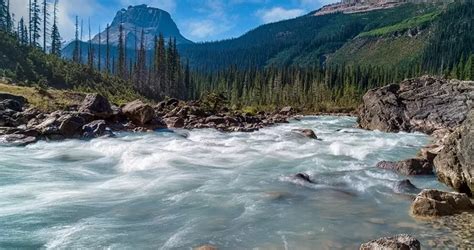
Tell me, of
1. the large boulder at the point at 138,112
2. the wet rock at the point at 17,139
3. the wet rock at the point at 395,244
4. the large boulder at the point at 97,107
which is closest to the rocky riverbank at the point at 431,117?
the wet rock at the point at 395,244

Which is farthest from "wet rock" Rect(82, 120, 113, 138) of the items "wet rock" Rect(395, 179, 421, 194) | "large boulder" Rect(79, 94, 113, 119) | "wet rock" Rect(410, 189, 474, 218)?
"wet rock" Rect(410, 189, 474, 218)

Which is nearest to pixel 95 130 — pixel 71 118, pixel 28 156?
pixel 71 118

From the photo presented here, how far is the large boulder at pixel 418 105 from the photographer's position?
176 feet

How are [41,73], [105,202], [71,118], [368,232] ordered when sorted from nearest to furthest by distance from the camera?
[368,232]
[105,202]
[71,118]
[41,73]

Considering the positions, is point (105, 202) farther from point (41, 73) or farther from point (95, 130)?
point (41, 73)

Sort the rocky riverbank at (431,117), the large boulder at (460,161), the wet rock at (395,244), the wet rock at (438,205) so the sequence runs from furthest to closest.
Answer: the rocky riverbank at (431,117)
the large boulder at (460,161)
the wet rock at (438,205)
the wet rock at (395,244)

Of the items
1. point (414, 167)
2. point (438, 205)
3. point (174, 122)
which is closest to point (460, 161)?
point (414, 167)

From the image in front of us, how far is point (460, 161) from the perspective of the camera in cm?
1814

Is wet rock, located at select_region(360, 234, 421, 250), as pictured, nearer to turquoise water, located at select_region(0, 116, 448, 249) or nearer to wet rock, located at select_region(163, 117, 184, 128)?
turquoise water, located at select_region(0, 116, 448, 249)

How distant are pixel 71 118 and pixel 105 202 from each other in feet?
60.7

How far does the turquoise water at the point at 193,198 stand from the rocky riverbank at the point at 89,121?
245cm

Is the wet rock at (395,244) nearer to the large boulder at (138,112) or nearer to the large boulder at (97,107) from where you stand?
the large boulder at (97,107)

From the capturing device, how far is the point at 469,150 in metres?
17.3

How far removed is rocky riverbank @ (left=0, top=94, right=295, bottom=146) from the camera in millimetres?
30172
